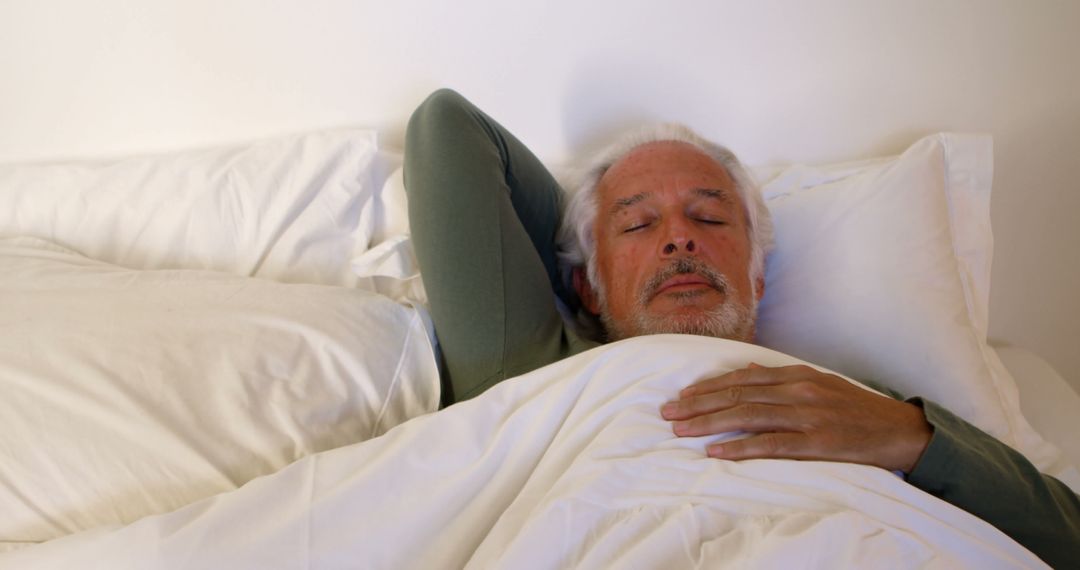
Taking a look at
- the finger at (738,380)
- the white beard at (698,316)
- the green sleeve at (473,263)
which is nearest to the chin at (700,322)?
the white beard at (698,316)

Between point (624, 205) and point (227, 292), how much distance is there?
0.66 m

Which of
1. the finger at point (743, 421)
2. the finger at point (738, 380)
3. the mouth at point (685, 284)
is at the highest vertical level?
the mouth at point (685, 284)

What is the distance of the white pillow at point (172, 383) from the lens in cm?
68

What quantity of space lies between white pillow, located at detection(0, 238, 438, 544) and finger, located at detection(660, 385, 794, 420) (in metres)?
0.37

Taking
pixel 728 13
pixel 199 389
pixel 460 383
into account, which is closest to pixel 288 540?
pixel 199 389

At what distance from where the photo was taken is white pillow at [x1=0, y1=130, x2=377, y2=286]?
1.12 meters

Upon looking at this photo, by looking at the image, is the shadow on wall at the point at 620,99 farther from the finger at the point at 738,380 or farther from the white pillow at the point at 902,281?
the finger at the point at 738,380

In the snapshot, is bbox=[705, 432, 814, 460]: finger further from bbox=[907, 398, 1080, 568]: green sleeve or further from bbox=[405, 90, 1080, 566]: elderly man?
bbox=[907, 398, 1080, 568]: green sleeve

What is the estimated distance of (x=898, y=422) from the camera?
745 mm

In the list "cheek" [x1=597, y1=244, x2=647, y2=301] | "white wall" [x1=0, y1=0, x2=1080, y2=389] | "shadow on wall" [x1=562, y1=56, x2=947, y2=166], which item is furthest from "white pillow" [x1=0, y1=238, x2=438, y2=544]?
"shadow on wall" [x1=562, y1=56, x2=947, y2=166]

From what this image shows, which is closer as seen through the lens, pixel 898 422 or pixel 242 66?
pixel 898 422

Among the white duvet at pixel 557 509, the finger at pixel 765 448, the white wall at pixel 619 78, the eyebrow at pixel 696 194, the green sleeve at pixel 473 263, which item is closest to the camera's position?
the white duvet at pixel 557 509

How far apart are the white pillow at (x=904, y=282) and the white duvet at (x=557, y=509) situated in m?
0.38

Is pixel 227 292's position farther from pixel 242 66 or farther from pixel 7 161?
pixel 7 161
